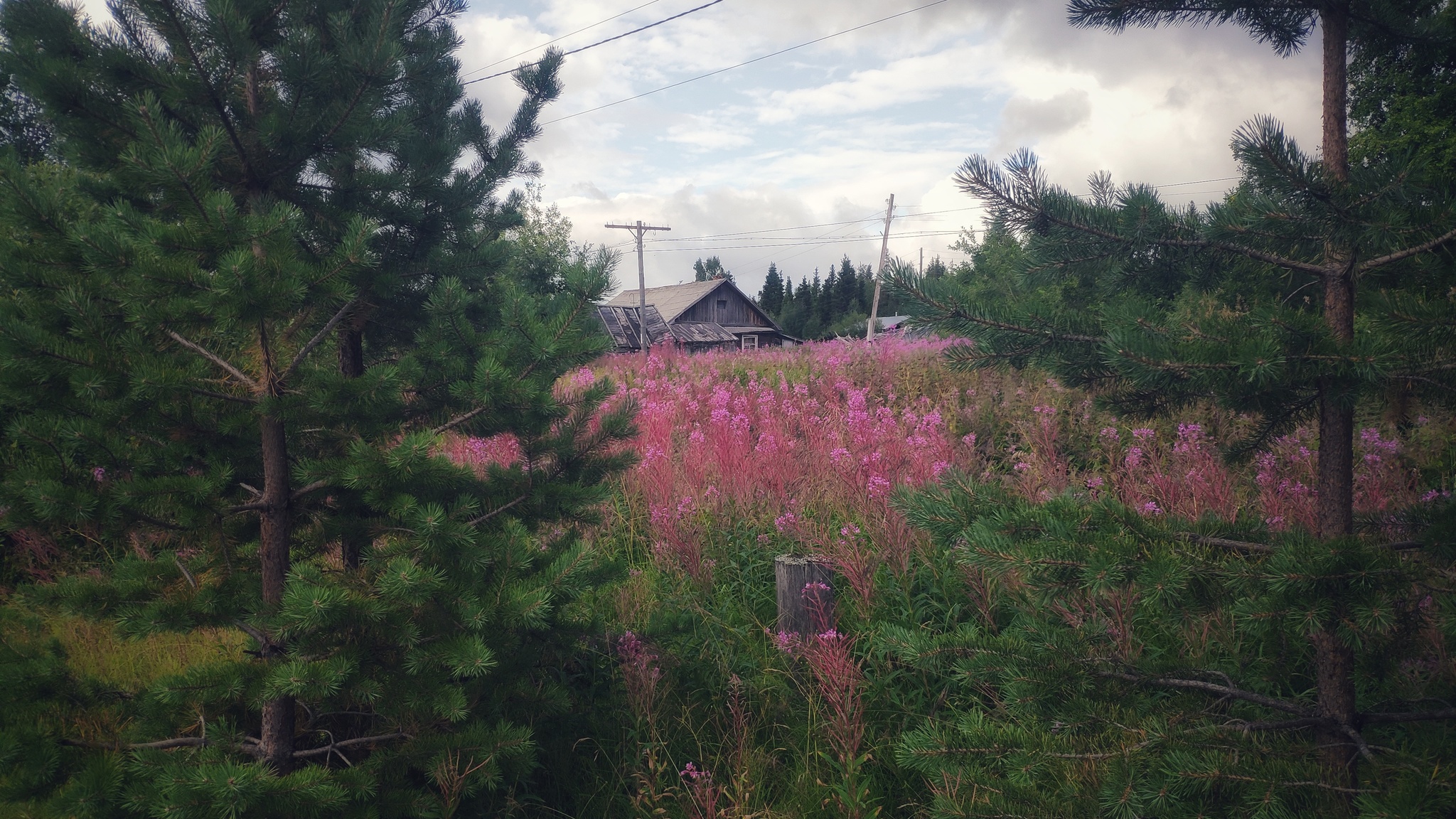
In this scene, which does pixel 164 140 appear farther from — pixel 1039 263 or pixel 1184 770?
pixel 1184 770

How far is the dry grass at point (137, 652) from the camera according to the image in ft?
11.8

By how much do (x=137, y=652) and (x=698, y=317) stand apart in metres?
43.9

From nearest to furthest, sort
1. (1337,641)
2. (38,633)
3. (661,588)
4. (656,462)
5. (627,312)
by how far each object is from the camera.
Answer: (1337,641)
(38,633)
(661,588)
(656,462)
(627,312)

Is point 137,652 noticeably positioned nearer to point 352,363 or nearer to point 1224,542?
point 352,363

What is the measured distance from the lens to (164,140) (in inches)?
89.9

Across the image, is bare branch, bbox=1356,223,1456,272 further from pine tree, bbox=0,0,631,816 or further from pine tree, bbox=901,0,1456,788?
pine tree, bbox=0,0,631,816

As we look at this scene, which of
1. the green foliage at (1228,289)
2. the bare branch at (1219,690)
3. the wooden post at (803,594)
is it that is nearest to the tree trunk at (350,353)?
the wooden post at (803,594)

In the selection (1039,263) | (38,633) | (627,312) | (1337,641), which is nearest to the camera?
(1337,641)

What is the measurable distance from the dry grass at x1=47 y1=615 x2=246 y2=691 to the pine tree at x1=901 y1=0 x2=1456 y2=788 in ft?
12.1

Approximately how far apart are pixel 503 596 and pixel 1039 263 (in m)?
1.94

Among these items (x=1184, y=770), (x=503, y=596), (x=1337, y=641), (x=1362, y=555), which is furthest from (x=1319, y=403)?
(x=503, y=596)

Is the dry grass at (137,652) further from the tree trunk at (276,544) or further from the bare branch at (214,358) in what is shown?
the bare branch at (214,358)

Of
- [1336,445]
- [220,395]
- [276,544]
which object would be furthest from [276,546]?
[1336,445]

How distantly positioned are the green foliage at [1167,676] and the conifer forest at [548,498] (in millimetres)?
14
